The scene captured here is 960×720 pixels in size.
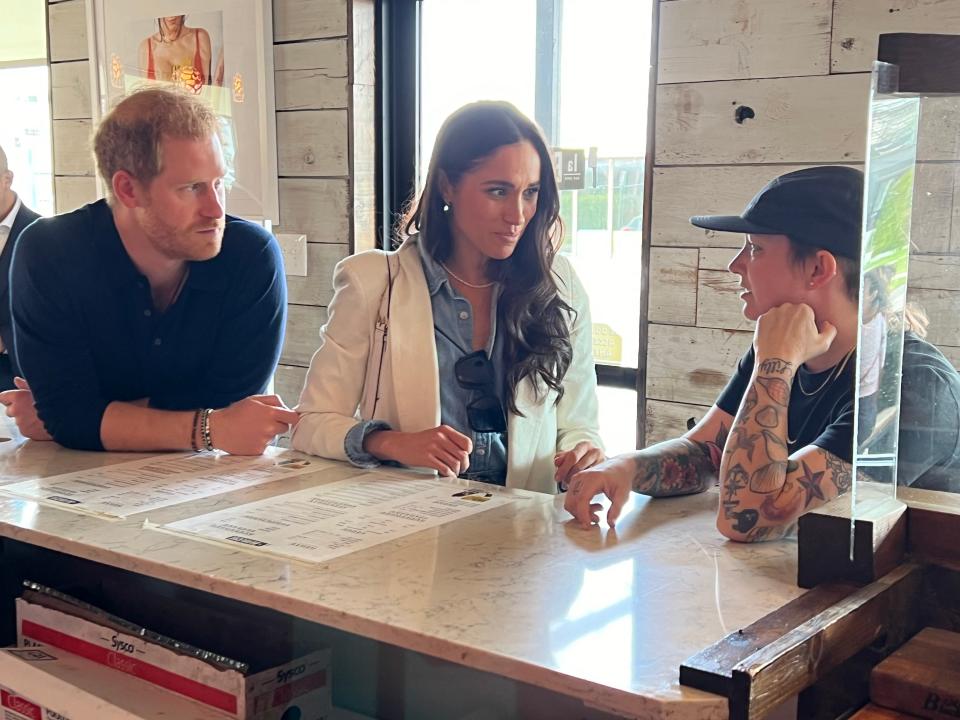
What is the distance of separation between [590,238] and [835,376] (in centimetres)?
156

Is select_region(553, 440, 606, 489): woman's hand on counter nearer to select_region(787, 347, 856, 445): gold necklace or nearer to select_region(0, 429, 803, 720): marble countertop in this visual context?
select_region(0, 429, 803, 720): marble countertop

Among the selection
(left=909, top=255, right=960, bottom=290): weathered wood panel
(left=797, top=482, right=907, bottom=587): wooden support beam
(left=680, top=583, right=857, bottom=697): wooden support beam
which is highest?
(left=909, top=255, right=960, bottom=290): weathered wood panel

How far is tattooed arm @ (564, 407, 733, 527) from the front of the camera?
57.1 inches

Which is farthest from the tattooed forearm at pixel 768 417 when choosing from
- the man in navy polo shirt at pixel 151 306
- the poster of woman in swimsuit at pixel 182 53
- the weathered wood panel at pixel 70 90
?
the weathered wood panel at pixel 70 90

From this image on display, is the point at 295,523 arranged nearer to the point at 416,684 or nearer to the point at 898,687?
the point at 416,684

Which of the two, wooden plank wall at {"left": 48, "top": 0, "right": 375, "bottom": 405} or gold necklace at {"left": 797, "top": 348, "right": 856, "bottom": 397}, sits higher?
wooden plank wall at {"left": 48, "top": 0, "right": 375, "bottom": 405}

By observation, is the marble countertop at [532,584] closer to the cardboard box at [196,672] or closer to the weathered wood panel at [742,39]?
the cardboard box at [196,672]

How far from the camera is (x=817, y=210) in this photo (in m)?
1.44

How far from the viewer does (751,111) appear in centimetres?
242

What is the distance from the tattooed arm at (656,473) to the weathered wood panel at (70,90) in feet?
9.30

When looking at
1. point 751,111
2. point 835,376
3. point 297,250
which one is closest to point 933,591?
point 835,376

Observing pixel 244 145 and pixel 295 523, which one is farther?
pixel 244 145

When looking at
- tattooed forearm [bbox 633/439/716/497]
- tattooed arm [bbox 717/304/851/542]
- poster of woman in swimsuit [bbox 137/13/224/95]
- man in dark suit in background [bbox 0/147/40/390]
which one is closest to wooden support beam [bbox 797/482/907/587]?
tattooed arm [bbox 717/304/851/542]

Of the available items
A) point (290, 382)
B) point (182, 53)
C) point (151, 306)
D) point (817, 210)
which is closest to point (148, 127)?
point (151, 306)
